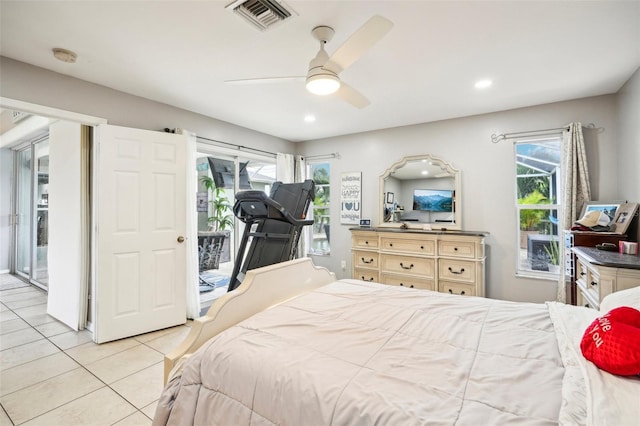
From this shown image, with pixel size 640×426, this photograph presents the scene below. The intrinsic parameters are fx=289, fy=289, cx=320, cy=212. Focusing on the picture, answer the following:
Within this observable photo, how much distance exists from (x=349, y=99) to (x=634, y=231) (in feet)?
8.82

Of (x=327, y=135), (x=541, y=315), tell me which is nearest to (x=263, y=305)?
(x=541, y=315)

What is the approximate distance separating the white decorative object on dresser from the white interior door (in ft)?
11.9

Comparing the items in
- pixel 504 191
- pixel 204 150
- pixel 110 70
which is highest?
pixel 110 70

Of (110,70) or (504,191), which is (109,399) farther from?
(504,191)

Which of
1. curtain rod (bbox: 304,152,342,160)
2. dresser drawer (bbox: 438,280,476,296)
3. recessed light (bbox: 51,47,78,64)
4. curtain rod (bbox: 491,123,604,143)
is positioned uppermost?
recessed light (bbox: 51,47,78,64)

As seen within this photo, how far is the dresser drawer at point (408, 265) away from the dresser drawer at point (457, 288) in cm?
16

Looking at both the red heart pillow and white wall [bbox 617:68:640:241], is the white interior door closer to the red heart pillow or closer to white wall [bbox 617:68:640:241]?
the red heart pillow

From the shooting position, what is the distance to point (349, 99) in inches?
88.7

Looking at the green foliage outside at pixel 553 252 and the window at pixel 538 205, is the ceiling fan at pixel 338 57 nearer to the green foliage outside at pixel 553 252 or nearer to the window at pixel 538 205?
the window at pixel 538 205

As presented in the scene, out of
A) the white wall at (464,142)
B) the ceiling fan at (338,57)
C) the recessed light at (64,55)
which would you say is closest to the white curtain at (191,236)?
the white wall at (464,142)

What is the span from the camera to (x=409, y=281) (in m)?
3.59

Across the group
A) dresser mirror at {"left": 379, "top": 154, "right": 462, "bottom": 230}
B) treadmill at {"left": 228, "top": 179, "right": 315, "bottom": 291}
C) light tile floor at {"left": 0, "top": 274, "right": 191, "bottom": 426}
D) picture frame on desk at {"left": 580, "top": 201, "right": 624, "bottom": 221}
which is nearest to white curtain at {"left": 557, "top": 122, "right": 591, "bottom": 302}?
picture frame on desk at {"left": 580, "top": 201, "right": 624, "bottom": 221}

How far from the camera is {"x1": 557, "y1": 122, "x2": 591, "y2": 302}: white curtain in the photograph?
296 centimetres

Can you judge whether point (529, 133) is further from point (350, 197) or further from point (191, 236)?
point (191, 236)
